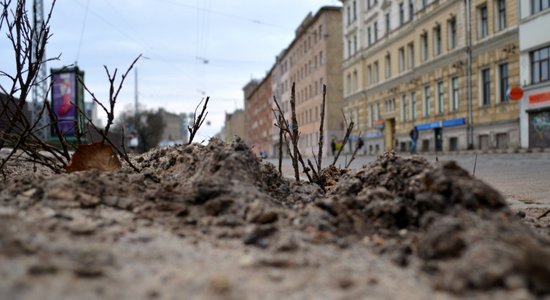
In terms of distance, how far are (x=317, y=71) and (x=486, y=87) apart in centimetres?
3268

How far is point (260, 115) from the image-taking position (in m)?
98.6

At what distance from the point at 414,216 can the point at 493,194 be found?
0.43m

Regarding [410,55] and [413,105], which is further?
[410,55]

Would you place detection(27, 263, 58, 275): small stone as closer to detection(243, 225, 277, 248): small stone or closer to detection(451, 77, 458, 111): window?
detection(243, 225, 277, 248): small stone

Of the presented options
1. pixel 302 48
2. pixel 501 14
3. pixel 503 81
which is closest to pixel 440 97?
pixel 503 81

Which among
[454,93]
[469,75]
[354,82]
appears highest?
[354,82]

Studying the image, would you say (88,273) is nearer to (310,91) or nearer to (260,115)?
(310,91)

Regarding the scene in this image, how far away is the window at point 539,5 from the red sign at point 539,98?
3.83m

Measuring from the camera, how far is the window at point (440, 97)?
31.7 meters

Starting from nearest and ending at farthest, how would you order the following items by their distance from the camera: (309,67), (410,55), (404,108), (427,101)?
(427,101), (410,55), (404,108), (309,67)

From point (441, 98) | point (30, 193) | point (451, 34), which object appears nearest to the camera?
point (30, 193)

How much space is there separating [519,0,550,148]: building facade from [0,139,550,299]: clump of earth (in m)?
21.9

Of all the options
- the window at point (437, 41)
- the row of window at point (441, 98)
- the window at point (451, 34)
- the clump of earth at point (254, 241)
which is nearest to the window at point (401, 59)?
the row of window at point (441, 98)

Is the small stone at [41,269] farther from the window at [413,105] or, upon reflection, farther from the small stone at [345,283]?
the window at [413,105]
